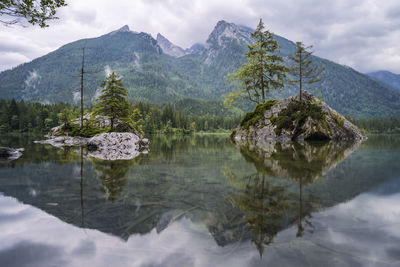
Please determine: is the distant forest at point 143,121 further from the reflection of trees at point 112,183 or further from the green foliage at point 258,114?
the reflection of trees at point 112,183

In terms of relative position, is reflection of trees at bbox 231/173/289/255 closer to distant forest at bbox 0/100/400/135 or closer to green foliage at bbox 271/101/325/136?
green foliage at bbox 271/101/325/136

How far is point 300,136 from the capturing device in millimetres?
29906

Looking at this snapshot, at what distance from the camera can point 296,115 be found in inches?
1188

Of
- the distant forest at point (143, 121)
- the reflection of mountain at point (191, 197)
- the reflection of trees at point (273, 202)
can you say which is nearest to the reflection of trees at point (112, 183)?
the reflection of mountain at point (191, 197)

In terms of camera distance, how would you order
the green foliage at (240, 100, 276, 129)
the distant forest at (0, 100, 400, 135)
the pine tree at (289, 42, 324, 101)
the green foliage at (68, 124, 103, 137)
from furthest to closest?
the distant forest at (0, 100, 400, 135), the green foliage at (240, 100, 276, 129), the pine tree at (289, 42, 324, 101), the green foliage at (68, 124, 103, 137)

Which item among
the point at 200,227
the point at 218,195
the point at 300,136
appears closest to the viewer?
the point at 200,227

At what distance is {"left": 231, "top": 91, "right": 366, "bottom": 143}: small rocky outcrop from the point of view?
2964 centimetres

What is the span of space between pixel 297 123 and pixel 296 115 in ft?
3.57

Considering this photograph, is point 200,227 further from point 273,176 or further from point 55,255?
point 273,176

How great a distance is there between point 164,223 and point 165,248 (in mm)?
841

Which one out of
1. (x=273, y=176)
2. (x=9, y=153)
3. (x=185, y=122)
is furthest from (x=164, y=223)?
(x=185, y=122)

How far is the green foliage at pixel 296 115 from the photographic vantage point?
30.0 m

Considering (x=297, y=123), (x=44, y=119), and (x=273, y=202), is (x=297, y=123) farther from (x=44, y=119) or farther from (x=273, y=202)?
(x=44, y=119)

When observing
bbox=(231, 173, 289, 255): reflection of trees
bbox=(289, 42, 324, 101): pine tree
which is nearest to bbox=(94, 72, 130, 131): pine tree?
bbox=(231, 173, 289, 255): reflection of trees
